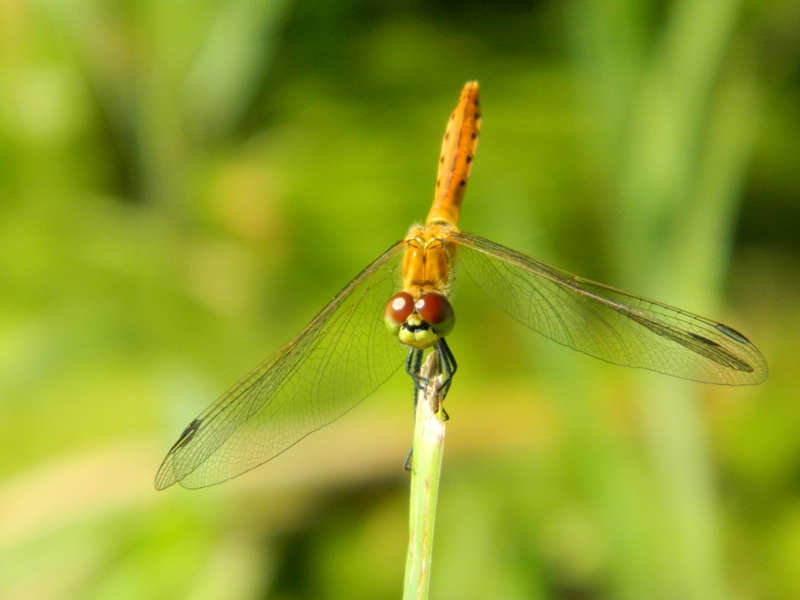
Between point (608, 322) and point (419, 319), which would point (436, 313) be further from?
point (608, 322)

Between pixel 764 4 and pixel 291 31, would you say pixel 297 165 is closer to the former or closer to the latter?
pixel 291 31

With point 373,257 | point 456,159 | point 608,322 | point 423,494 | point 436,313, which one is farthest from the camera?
point 373,257

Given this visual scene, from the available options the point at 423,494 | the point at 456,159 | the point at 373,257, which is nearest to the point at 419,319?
the point at 423,494

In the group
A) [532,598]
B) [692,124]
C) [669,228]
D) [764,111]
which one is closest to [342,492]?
[532,598]

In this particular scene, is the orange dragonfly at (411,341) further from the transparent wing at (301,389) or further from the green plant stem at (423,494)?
the green plant stem at (423,494)

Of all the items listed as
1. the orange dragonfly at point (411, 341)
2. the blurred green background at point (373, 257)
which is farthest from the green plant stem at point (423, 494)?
the blurred green background at point (373, 257)


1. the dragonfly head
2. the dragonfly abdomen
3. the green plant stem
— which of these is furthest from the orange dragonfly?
the green plant stem

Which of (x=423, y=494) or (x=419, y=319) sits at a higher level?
(x=419, y=319)
